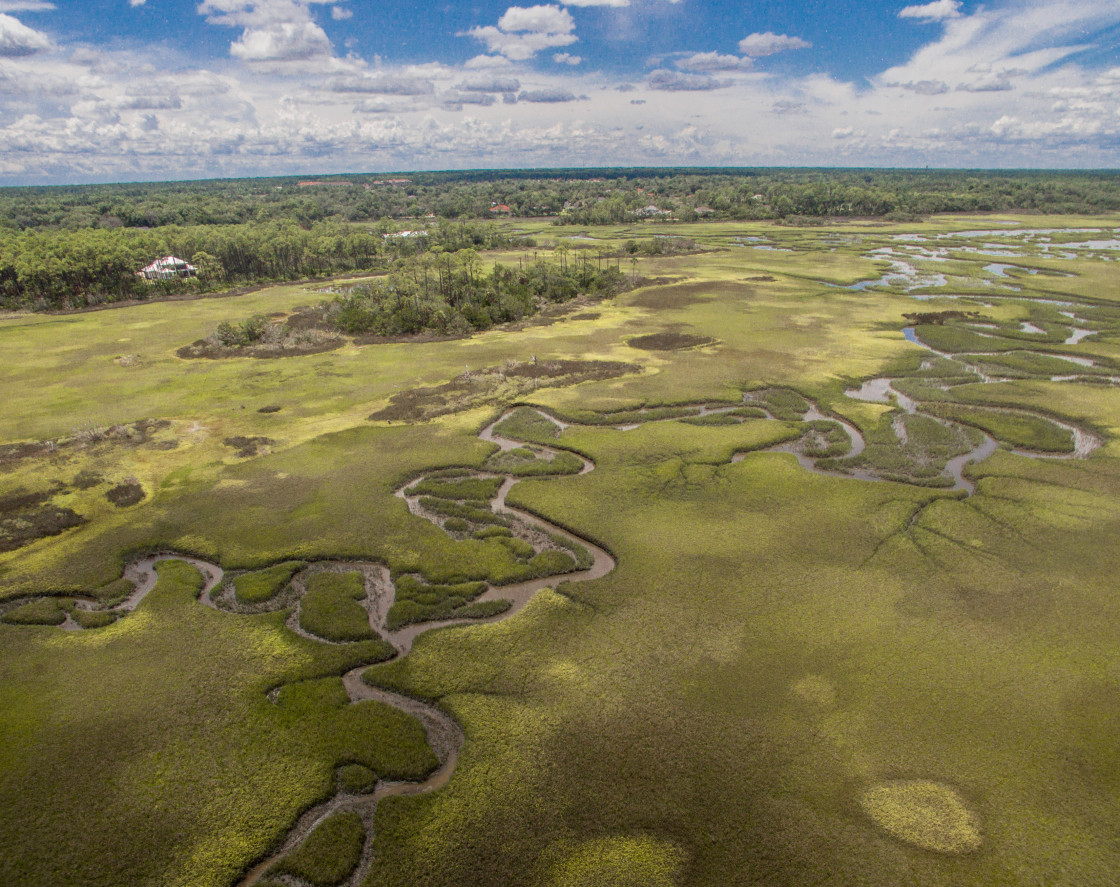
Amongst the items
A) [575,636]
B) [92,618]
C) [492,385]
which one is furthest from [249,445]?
[575,636]

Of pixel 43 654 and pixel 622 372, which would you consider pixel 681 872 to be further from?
pixel 622 372

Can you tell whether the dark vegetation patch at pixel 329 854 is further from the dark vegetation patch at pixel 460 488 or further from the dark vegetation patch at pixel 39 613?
the dark vegetation patch at pixel 460 488

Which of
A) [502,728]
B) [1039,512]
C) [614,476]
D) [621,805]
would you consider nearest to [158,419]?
[614,476]

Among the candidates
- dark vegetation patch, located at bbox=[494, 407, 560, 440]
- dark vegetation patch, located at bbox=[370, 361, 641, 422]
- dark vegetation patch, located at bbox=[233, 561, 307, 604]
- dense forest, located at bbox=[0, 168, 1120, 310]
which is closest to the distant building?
dense forest, located at bbox=[0, 168, 1120, 310]

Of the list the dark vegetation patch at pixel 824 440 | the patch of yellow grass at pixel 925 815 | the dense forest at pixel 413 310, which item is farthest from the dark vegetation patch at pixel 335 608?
the dense forest at pixel 413 310

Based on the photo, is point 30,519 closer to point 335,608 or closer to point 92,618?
point 92,618
